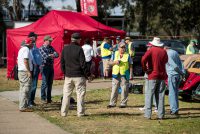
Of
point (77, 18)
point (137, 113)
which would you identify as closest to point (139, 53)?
point (77, 18)

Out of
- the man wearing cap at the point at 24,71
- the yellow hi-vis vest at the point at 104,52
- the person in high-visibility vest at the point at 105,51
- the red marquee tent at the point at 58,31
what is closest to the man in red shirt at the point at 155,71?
the man wearing cap at the point at 24,71

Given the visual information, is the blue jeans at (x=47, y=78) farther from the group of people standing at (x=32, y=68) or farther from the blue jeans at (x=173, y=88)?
the blue jeans at (x=173, y=88)

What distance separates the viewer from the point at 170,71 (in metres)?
11.9

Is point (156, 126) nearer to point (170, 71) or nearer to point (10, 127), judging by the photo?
point (170, 71)

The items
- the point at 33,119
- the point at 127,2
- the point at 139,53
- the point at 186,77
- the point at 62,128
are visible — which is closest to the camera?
the point at 62,128

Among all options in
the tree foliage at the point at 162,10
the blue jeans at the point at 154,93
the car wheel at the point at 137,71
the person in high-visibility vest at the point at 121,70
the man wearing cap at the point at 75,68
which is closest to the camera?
the man wearing cap at the point at 75,68

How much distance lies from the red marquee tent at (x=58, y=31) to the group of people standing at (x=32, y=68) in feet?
25.4

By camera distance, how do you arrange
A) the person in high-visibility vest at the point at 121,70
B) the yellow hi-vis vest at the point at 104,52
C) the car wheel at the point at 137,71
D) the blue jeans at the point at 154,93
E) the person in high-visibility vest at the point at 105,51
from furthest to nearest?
the car wheel at the point at 137,71, the yellow hi-vis vest at the point at 104,52, the person in high-visibility vest at the point at 105,51, the person in high-visibility vest at the point at 121,70, the blue jeans at the point at 154,93

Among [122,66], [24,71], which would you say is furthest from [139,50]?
[24,71]

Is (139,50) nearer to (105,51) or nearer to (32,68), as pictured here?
(105,51)

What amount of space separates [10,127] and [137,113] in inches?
142

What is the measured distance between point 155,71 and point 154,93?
0.62 meters

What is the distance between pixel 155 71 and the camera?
35.8ft

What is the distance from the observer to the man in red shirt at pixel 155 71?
10.9 m
